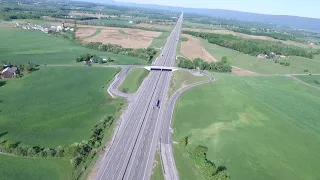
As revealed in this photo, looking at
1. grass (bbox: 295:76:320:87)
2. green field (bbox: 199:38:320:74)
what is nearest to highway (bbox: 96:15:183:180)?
green field (bbox: 199:38:320:74)

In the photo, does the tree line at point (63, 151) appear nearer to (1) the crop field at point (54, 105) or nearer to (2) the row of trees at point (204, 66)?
(1) the crop field at point (54, 105)

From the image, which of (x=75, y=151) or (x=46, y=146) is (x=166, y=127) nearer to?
(x=75, y=151)

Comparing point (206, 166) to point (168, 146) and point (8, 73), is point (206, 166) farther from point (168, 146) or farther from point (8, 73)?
point (8, 73)

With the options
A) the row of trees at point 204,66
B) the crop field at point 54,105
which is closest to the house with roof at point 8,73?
the crop field at point 54,105

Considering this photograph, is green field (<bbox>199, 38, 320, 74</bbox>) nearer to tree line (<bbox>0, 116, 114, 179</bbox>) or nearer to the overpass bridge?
the overpass bridge

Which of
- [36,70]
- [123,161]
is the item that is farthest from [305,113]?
[36,70]

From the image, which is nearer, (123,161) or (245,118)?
(123,161)
